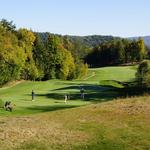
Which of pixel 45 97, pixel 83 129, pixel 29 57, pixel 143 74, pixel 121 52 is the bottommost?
pixel 45 97

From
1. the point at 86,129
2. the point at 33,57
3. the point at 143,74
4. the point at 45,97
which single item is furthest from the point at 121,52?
the point at 86,129

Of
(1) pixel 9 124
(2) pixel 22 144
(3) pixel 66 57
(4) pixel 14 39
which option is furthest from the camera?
(3) pixel 66 57

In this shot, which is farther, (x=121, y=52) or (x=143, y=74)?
(x=121, y=52)

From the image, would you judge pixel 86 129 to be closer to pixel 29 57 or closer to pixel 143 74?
pixel 143 74

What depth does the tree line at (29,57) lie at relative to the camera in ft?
306

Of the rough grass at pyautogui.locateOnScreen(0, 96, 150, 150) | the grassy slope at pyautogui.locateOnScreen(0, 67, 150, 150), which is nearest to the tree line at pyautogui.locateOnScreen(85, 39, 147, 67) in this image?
the grassy slope at pyautogui.locateOnScreen(0, 67, 150, 150)

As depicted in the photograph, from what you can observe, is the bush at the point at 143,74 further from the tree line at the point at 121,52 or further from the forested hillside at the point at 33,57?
the tree line at the point at 121,52

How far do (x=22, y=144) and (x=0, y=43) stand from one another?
6647 centimetres

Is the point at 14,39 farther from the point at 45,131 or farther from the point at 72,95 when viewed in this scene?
the point at 45,131

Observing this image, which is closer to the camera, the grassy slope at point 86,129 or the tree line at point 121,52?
the grassy slope at point 86,129

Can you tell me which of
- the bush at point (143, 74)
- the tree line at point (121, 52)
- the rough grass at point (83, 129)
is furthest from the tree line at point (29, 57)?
the tree line at point (121, 52)

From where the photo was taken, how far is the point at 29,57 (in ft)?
351

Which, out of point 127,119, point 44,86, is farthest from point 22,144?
point 44,86

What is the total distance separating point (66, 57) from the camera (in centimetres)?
12062
